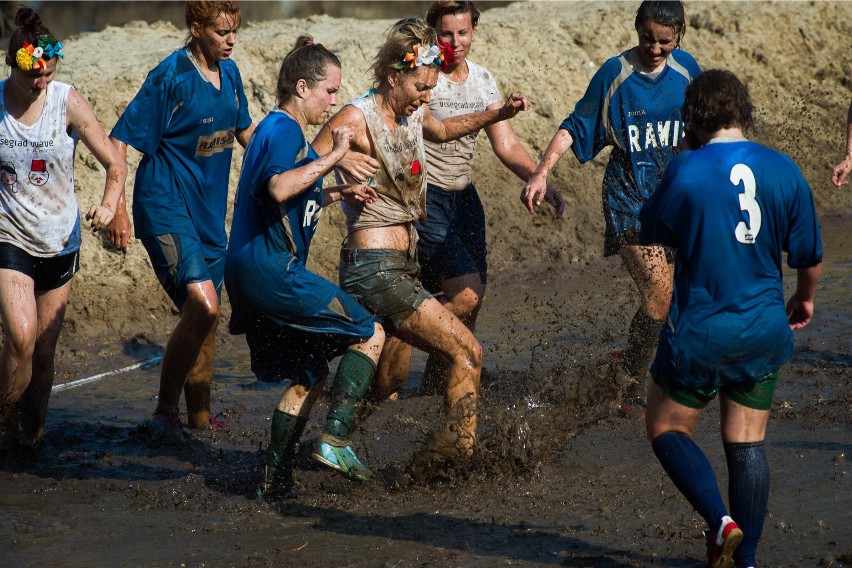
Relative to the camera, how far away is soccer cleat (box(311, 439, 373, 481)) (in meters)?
4.71

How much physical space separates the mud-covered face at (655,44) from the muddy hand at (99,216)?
290cm

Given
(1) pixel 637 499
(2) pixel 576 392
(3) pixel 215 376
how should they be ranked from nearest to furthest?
(1) pixel 637 499
(2) pixel 576 392
(3) pixel 215 376

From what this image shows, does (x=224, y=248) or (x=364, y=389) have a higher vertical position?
(x=224, y=248)

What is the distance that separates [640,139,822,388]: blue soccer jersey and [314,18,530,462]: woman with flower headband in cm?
131

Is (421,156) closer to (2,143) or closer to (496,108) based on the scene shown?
(496,108)

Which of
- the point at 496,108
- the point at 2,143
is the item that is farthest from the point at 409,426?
the point at 2,143

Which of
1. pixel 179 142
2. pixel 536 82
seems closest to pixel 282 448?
pixel 179 142

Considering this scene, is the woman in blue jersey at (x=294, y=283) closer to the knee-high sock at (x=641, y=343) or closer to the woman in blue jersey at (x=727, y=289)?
the woman in blue jersey at (x=727, y=289)

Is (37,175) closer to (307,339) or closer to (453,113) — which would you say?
(307,339)

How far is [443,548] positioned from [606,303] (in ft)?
14.9

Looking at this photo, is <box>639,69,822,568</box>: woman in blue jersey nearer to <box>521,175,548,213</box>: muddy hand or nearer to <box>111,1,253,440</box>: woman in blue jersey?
<box>521,175,548,213</box>: muddy hand

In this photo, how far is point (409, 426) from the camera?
6.01 metres

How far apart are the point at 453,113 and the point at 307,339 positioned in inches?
84.8

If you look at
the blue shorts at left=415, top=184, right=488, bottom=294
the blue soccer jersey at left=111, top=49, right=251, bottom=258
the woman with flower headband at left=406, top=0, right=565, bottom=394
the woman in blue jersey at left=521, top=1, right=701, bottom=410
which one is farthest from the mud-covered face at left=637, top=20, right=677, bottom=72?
the blue soccer jersey at left=111, top=49, right=251, bottom=258
